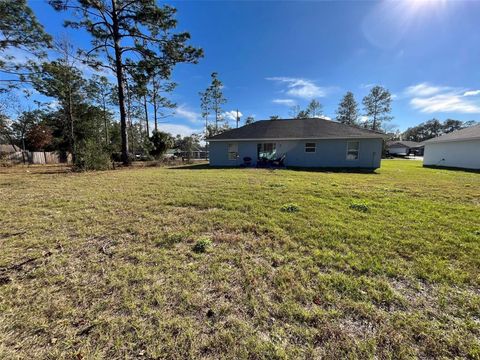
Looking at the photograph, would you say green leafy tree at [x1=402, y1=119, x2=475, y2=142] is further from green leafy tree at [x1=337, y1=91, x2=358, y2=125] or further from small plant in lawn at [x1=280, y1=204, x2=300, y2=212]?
small plant in lawn at [x1=280, y1=204, x2=300, y2=212]

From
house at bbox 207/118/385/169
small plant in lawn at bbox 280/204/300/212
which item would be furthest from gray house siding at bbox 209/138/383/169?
small plant in lawn at bbox 280/204/300/212

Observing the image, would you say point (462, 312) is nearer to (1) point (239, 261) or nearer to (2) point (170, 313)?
(1) point (239, 261)

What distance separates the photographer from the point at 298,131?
15750 mm

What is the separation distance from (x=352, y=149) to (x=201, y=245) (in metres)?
14.2

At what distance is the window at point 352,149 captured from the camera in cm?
1427

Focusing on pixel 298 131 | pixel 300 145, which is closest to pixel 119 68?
pixel 298 131

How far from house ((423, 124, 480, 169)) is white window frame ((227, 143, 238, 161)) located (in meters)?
16.2

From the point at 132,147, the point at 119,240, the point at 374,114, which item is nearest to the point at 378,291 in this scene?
the point at 119,240

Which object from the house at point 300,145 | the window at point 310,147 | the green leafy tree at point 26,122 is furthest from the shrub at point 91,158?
the green leafy tree at point 26,122

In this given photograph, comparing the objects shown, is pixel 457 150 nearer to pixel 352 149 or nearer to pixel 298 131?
pixel 352 149

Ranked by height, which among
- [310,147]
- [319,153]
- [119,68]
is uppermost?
[119,68]

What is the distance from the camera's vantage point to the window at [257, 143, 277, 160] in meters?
16.1

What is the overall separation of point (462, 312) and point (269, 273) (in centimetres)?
177

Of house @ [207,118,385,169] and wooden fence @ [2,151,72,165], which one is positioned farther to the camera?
wooden fence @ [2,151,72,165]
